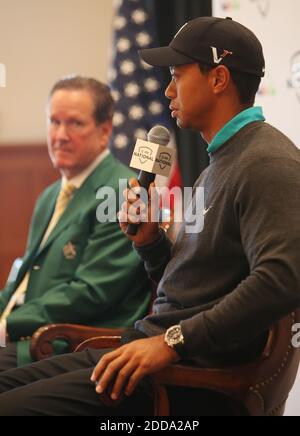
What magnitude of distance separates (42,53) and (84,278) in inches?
106

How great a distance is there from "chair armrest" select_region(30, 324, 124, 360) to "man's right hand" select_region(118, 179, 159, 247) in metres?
0.43

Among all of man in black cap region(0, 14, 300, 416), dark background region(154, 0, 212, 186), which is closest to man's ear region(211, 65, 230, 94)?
man in black cap region(0, 14, 300, 416)

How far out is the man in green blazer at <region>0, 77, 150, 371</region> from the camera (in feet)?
7.43

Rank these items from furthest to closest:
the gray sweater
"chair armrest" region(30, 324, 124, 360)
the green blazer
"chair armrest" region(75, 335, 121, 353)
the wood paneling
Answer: the wood paneling, the green blazer, "chair armrest" region(30, 324, 124, 360), "chair armrest" region(75, 335, 121, 353), the gray sweater

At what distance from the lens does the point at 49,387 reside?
5.06ft

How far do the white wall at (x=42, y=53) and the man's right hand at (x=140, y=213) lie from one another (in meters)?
2.90

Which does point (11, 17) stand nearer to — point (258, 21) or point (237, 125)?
point (258, 21)

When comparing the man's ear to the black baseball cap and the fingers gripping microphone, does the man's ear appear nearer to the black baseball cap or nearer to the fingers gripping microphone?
the black baseball cap

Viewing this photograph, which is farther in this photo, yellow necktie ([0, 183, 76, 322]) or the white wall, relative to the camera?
the white wall

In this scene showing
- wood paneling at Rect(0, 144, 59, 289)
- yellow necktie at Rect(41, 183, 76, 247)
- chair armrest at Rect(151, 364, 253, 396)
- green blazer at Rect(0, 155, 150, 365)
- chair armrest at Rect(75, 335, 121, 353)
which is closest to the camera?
chair armrest at Rect(151, 364, 253, 396)

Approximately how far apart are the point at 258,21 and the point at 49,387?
63.9 inches

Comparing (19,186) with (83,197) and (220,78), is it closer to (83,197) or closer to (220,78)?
(83,197)

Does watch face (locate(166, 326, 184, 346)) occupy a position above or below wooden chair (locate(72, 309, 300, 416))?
above
